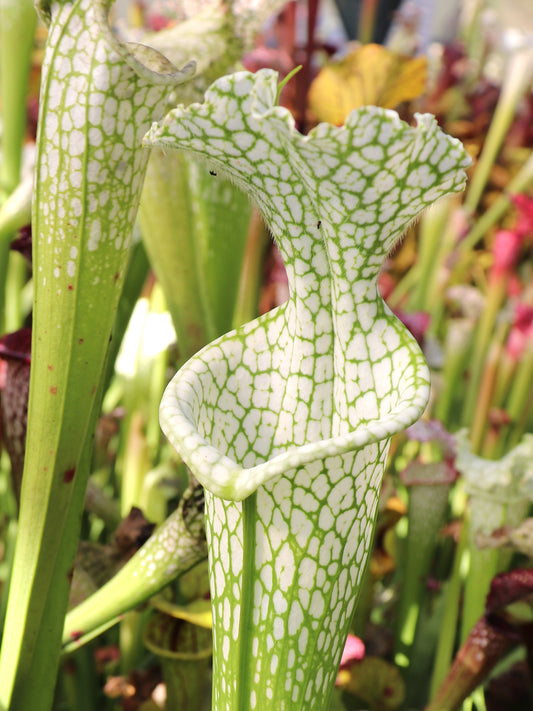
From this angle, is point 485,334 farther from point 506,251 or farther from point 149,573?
point 149,573

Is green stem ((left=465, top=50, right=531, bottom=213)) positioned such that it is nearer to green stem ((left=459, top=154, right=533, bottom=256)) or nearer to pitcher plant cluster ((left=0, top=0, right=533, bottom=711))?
green stem ((left=459, top=154, right=533, bottom=256))

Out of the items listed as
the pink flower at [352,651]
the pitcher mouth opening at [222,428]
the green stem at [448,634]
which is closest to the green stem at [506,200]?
the green stem at [448,634]

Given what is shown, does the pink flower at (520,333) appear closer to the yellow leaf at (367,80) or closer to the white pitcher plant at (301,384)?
the yellow leaf at (367,80)

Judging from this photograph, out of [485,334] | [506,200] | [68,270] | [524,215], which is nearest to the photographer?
[68,270]

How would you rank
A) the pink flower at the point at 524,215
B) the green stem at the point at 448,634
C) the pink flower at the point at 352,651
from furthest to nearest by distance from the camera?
the pink flower at the point at 524,215
the green stem at the point at 448,634
the pink flower at the point at 352,651

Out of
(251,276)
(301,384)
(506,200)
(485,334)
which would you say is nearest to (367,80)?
(251,276)

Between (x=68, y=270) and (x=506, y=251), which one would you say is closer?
(x=68, y=270)
